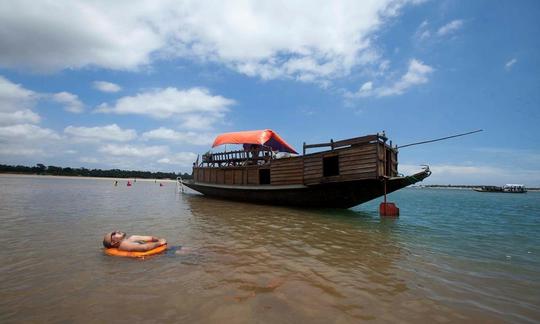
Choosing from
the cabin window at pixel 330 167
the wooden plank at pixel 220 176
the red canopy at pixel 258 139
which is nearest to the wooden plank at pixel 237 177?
the wooden plank at pixel 220 176

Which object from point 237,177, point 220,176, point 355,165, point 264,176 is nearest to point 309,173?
point 355,165

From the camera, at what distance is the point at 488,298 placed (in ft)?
14.6

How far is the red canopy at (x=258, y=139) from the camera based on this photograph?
2062 centimetres

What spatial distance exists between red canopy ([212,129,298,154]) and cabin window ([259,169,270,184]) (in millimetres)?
2061

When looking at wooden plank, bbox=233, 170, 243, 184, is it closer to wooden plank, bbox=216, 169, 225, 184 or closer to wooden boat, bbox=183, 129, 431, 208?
wooden boat, bbox=183, 129, 431, 208

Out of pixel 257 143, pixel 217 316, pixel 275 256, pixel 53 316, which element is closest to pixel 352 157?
pixel 257 143

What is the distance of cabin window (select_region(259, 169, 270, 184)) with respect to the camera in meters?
20.1

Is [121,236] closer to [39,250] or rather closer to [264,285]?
[39,250]

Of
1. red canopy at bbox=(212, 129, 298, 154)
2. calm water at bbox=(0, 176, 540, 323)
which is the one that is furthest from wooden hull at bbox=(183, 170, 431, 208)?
calm water at bbox=(0, 176, 540, 323)

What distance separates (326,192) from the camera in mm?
16406

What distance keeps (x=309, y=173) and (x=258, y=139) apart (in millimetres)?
5638

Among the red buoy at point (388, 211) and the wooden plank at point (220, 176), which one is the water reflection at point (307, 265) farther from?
the wooden plank at point (220, 176)

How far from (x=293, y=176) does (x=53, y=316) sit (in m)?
14.4

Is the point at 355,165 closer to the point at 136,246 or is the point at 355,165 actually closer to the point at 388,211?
the point at 388,211
